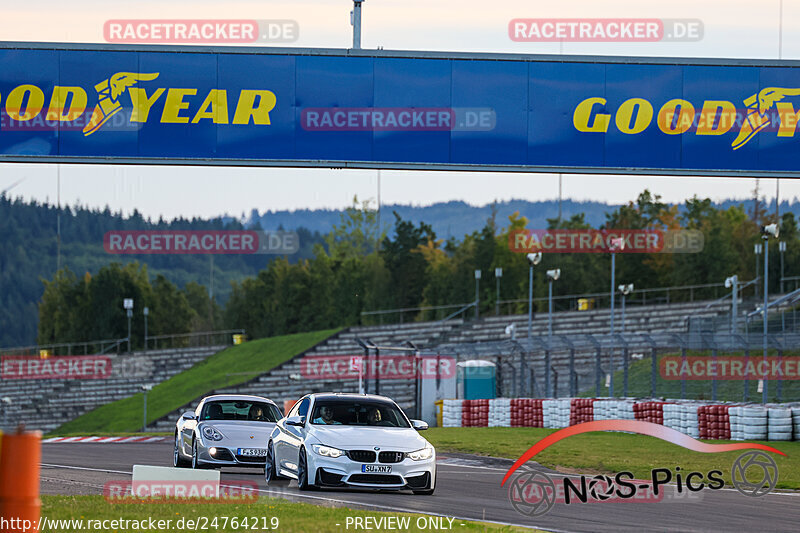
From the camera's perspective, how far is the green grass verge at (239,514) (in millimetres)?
10508

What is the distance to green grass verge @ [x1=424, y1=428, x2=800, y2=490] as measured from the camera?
Result: 2064cm

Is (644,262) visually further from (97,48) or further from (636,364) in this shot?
Result: (97,48)

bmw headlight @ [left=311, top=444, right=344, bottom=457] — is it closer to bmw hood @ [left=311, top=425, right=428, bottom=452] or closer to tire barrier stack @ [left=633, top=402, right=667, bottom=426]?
bmw hood @ [left=311, top=425, right=428, bottom=452]

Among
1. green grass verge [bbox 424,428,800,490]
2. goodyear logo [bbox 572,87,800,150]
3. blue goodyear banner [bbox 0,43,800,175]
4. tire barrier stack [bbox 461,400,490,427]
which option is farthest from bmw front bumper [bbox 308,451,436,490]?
tire barrier stack [bbox 461,400,490,427]

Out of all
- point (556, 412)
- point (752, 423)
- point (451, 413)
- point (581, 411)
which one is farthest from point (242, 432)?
point (451, 413)

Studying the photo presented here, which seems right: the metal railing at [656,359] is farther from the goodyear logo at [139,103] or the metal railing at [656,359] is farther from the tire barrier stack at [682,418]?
the goodyear logo at [139,103]

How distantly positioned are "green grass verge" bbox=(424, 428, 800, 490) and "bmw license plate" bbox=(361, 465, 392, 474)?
18.8ft

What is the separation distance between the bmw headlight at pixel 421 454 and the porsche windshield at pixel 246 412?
4954mm

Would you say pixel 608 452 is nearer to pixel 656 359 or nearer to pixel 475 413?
pixel 656 359

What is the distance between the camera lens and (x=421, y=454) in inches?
590

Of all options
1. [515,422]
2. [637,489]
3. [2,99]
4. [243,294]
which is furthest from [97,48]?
[243,294]

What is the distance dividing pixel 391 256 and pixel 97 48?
79.9m

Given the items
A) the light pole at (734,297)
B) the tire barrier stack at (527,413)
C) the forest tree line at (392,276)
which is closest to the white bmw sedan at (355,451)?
the tire barrier stack at (527,413)

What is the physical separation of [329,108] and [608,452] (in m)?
9.55
